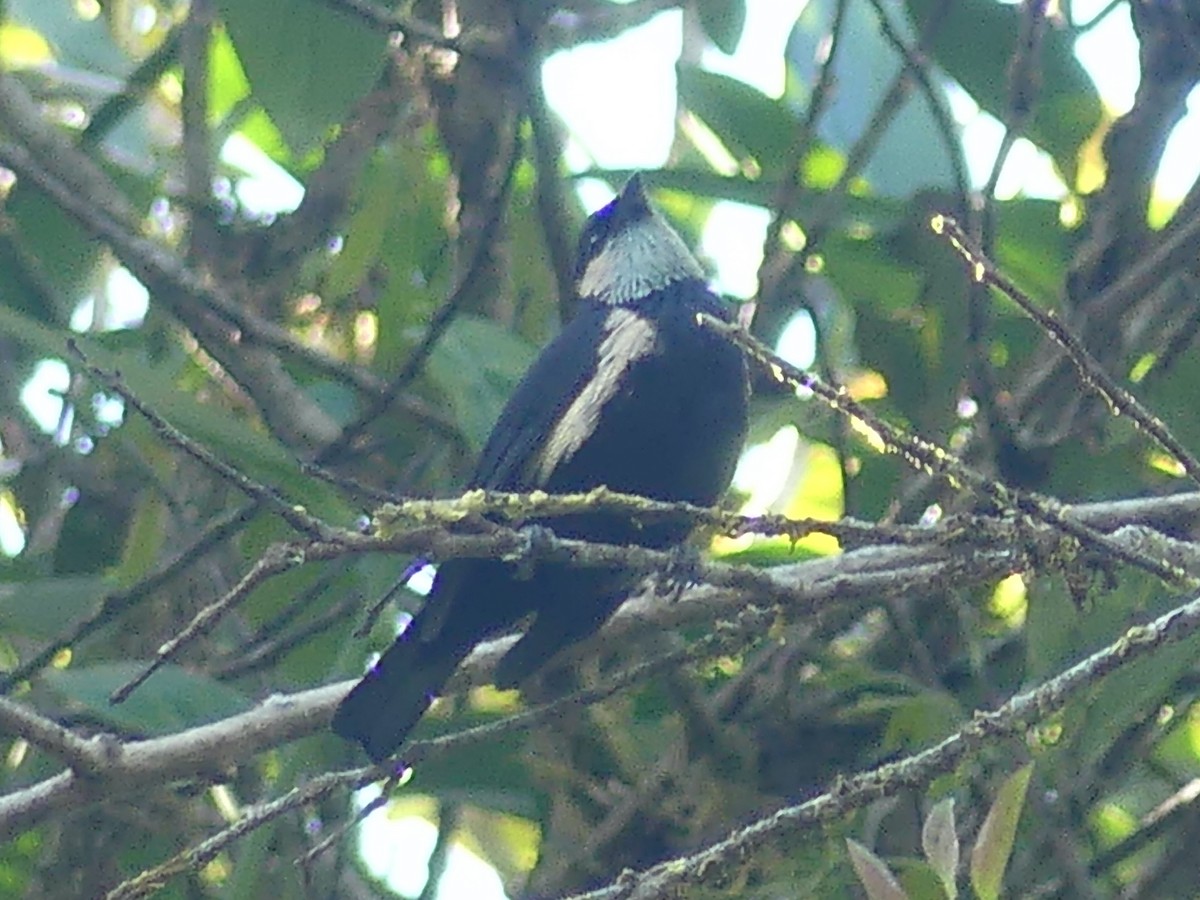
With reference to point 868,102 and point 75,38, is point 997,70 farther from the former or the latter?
point 75,38

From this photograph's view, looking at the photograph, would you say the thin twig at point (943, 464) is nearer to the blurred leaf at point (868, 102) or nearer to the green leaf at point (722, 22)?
the blurred leaf at point (868, 102)

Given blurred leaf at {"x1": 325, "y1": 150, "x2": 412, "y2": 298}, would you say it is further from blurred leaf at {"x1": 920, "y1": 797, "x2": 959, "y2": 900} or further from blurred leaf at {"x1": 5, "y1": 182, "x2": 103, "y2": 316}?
blurred leaf at {"x1": 920, "y1": 797, "x2": 959, "y2": 900}

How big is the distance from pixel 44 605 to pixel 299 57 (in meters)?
0.81

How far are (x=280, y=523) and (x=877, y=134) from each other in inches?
37.8

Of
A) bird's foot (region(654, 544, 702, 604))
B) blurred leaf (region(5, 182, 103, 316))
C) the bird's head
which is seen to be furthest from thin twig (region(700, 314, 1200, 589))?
blurred leaf (region(5, 182, 103, 316))

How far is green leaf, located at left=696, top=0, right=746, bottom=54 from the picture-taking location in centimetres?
329

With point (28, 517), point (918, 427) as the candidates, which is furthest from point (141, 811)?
point (918, 427)

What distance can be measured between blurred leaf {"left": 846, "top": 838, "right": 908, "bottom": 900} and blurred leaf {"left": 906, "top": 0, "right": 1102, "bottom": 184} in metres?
1.67

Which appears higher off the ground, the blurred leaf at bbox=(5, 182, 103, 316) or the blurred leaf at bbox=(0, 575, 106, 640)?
the blurred leaf at bbox=(5, 182, 103, 316)

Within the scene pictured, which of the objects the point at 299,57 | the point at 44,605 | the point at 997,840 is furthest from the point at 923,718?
the point at 299,57

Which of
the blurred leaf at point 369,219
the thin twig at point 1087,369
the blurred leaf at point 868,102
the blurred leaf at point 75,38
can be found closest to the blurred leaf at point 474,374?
the blurred leaf at point 369,219

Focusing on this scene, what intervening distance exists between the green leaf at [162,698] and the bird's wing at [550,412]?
0.43m

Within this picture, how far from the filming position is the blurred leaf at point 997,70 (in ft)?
10.2

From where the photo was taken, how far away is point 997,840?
1.74 m
